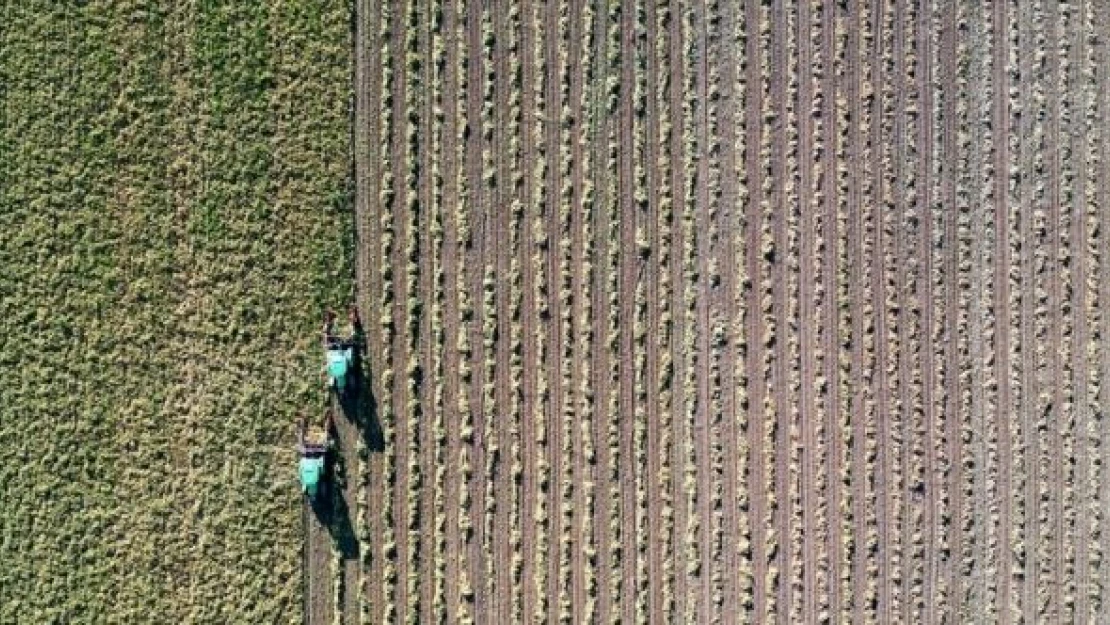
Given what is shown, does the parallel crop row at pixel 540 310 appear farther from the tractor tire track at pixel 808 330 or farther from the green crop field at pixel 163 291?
the tractor tire track at pixel 808 330

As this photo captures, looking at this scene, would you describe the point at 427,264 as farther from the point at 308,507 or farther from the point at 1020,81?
the point at 1020,81

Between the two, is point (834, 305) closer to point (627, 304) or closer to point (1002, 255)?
point (1002, 255)

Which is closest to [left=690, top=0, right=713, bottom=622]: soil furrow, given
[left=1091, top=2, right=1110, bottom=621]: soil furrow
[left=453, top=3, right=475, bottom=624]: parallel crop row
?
[left=453, top=3, right=475, bottom=624]: parallel crop row

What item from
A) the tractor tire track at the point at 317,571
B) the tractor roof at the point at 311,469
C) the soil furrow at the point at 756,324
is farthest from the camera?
the soil furrow at the point at 756,324

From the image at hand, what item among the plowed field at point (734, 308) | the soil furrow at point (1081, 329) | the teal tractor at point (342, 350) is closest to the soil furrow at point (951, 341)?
the plowed field at point (734, 308)

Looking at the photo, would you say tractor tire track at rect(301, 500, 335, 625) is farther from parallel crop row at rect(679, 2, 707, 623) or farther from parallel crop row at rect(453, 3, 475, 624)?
parallel crop row at rect(679, 2, 707, 623)

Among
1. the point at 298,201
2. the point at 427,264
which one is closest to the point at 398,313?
the point at 427,264

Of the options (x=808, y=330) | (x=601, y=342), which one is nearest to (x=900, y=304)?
(x=808, y=330)
